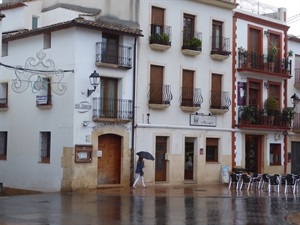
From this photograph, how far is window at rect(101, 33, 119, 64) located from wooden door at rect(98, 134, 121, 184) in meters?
3.56

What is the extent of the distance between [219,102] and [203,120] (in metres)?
1.51

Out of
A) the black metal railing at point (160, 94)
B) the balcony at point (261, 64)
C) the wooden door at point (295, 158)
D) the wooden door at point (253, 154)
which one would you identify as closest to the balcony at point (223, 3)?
the balcony at point (261, 64)

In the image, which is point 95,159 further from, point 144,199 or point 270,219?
point 270,219

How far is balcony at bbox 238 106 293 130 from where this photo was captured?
107 ft

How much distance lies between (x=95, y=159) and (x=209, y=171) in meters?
7.40

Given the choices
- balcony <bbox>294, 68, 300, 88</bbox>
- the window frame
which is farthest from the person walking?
balcony <bbox>294, 68, 300, 88</bbox>

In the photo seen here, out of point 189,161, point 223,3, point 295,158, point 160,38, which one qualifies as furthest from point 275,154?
point 160,38

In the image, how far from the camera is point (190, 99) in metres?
30.5

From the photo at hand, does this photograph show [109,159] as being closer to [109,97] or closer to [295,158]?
[109,97]

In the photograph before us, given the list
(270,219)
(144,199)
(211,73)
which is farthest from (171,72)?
(270,219)

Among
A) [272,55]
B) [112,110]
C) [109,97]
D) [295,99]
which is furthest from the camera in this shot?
[295,99]

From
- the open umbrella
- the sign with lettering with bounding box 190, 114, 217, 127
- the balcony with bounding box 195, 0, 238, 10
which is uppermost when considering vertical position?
the balcony with bounding box 195, 0, 238, 10

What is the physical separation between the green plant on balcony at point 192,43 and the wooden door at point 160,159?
4.89 meters

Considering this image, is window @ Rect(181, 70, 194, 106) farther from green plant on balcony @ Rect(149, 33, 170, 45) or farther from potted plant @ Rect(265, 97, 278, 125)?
potted plant @ Rect(265, 97, 278, 125)
